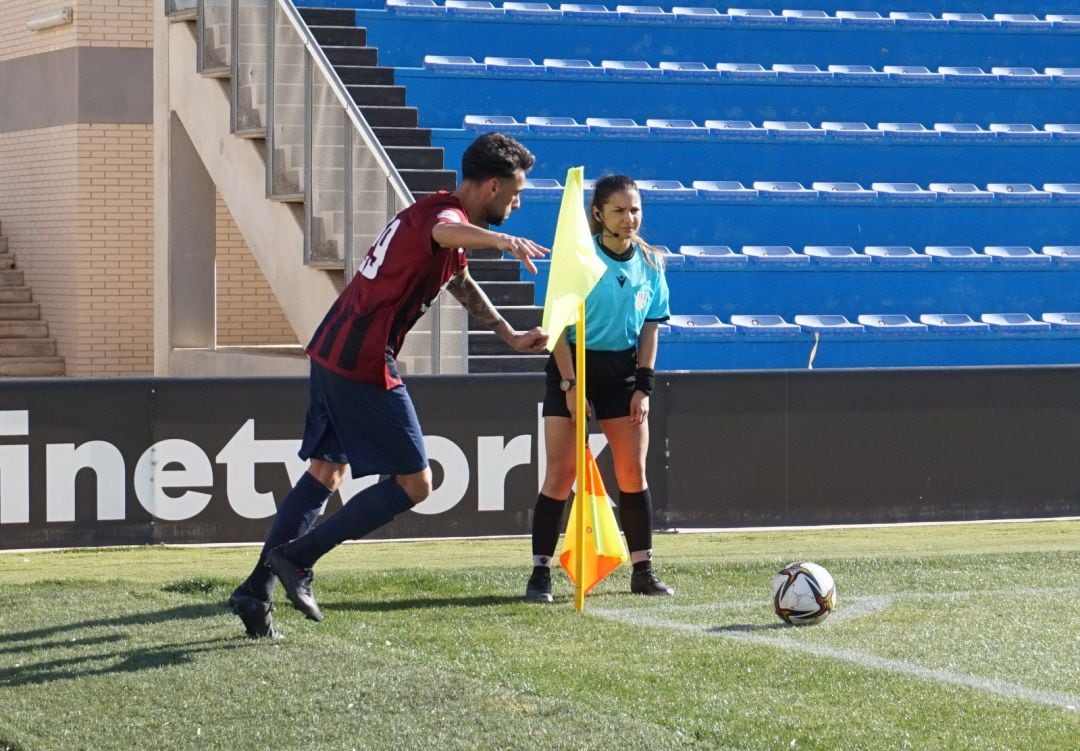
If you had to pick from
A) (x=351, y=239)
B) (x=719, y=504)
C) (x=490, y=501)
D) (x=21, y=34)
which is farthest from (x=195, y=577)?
(x=21, y=34)

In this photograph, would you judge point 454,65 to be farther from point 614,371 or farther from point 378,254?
point 378,254

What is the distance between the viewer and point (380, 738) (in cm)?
448

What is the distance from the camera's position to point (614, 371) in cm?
699

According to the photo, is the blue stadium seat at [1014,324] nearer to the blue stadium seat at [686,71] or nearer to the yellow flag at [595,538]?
the blue stadium seat at [686,71]

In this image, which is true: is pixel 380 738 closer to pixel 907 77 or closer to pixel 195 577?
pixel 195 577

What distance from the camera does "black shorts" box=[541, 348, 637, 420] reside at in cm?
698

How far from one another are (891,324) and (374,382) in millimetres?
10226

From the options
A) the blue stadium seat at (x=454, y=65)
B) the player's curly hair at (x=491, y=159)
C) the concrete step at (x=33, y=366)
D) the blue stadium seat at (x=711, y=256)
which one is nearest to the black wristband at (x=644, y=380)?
the player's curly hair at (x=491, y=159)

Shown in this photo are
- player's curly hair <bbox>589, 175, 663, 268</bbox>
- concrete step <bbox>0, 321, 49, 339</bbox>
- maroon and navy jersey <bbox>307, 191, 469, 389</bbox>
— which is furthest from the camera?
concrete step <bbox>0, 321, 49, 339</bbox>

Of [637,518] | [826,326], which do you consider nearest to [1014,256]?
[826,326]

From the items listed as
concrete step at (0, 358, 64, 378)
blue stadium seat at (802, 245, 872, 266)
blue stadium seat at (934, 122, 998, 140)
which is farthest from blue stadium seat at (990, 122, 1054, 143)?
concrete step at (0, 358, 64, 378)

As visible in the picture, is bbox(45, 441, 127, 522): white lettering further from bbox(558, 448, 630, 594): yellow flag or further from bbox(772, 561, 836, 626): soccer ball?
bbox(772, 561, 836, 626): soccer ball

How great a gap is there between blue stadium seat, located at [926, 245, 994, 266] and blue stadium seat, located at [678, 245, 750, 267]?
2.04 meters

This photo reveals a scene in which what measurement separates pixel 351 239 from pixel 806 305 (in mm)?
5015
